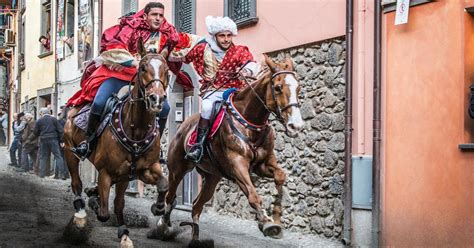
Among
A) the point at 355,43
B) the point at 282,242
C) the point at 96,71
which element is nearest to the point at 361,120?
the point at 355,43

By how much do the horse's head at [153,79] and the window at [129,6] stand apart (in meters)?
11.8

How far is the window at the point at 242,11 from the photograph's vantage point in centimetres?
1395

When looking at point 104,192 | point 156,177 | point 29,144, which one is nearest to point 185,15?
point 156,177

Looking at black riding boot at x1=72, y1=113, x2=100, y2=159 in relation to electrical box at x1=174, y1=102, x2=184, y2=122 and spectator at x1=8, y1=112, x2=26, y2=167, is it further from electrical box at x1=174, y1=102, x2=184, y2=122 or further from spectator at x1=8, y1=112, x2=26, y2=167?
spectator at x1=8, y1=112, x2=26, y2=167

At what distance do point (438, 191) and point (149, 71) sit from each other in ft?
12.3

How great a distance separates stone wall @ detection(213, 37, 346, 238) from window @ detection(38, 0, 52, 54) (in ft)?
63.1

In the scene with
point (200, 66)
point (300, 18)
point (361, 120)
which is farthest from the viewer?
point (300, 18)

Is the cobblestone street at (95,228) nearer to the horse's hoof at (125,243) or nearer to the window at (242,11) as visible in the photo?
the horse's hoof at (125,243)

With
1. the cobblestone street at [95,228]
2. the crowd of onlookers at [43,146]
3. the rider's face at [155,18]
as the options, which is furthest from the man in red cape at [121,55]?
the crowd of onlookers at [43,146]

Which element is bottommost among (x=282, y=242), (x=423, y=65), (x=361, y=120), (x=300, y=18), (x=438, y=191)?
(x=282, y=242)

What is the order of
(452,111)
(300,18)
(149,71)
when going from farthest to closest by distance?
(300,18) < (452,111) < (149,71)

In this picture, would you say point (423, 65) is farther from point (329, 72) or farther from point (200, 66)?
point (200, 66)

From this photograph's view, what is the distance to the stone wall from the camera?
37.1ft

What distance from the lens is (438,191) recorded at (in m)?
9.48
